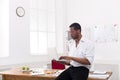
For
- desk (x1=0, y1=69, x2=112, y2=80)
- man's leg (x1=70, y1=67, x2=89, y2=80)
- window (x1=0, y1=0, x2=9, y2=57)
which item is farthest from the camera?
window (x1=0, y1=0, x2=9, y2=57)

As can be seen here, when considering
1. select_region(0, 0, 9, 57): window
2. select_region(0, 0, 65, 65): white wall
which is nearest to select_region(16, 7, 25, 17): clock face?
select_region(0, 0, 65, 65): white wall

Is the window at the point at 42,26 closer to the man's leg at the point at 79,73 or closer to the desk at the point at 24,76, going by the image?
the desk at the point at 24,76

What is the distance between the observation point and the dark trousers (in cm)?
326

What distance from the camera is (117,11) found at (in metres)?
5.69

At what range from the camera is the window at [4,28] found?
18.1ft

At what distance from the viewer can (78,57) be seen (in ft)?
10.8

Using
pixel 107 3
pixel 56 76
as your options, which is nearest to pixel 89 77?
pixel 56 76

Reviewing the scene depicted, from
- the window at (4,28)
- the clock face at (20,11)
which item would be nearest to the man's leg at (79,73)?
the window at (4,28)

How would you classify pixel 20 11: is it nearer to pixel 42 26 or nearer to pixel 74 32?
pixel 42 26

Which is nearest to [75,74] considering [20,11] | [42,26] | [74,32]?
[74,32]

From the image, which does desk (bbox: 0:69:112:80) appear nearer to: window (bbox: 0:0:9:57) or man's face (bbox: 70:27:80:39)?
man's face (bbox: 70:27:80:39)

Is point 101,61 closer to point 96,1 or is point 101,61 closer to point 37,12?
point 96,1

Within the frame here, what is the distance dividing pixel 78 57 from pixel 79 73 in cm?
23

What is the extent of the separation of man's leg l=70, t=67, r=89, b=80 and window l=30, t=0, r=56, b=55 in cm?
287
